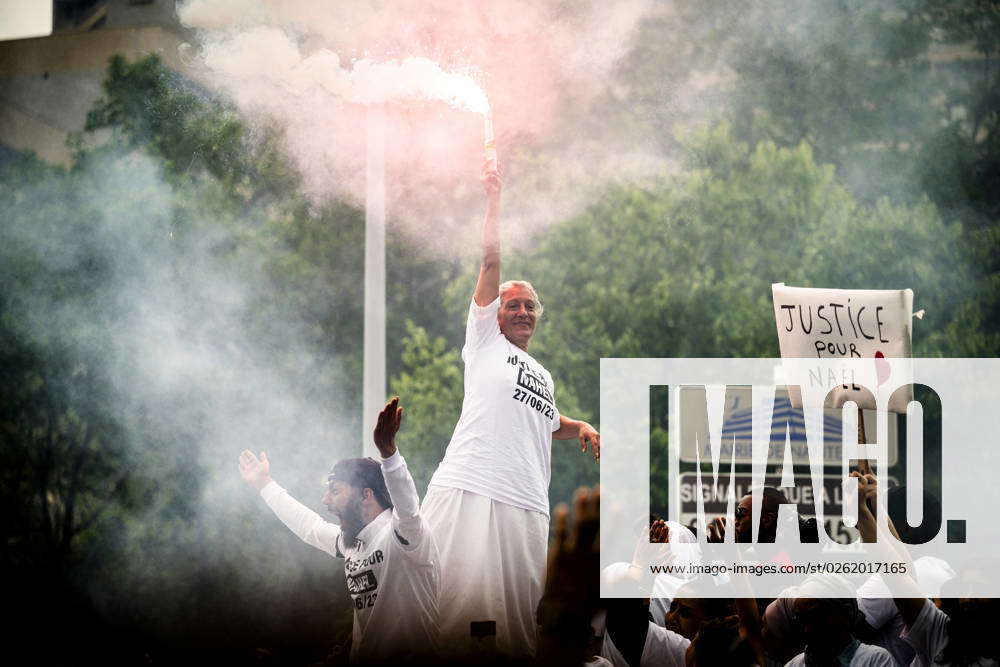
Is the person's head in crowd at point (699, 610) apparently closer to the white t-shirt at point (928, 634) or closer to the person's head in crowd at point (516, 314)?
the white t-shirt at point (928, 634)

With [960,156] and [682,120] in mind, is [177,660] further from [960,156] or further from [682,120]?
[960,156]

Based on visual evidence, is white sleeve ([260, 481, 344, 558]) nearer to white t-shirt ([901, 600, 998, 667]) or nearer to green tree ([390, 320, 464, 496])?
white t-shirt ([901, 600, 998, 667])

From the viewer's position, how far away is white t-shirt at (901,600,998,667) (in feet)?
10.3

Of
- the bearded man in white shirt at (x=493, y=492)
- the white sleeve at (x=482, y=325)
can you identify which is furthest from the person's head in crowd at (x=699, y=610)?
the white sleeve at (x=482, y=325)

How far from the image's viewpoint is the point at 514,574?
378 centimetres

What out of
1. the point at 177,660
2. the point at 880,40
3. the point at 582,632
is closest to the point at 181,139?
the point at 177,660

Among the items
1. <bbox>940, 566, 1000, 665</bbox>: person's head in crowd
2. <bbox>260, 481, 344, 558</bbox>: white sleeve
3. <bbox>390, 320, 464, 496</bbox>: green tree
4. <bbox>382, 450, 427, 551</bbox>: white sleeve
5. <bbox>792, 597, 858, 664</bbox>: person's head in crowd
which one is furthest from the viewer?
<bbox>390, 320, 464, 496</bbox>: green tree

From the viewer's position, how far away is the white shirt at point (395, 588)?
3.54 meters

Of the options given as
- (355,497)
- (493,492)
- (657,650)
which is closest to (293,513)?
(355,497)

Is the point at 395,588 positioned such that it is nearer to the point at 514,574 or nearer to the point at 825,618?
the point at 514,574

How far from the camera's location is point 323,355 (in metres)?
7.32

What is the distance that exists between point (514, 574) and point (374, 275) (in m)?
3.04

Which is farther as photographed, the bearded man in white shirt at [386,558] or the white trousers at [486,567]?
the white trousers at [486,567]

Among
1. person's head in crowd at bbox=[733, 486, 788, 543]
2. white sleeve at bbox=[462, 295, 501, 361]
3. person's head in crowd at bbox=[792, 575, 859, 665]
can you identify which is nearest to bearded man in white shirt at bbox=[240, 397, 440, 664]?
white sleeve at bbox=[462, 295, 501, 361]
